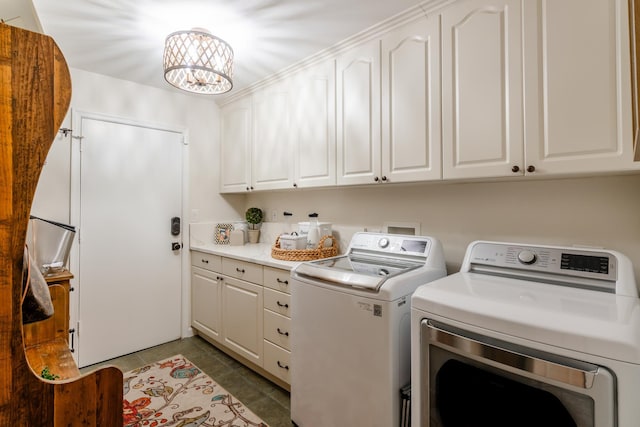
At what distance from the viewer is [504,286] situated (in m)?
1.32

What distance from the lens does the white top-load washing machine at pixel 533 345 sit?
87cm

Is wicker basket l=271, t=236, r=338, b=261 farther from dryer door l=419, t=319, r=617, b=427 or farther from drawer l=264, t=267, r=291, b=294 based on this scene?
dryer door l=419, t=319, r=617, b=427

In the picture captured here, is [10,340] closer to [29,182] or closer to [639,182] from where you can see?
[29,182]

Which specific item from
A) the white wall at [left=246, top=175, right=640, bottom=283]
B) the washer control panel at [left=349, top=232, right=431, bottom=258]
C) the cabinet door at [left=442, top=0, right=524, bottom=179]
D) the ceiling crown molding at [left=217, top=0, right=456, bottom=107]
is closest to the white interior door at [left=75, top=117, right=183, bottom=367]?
the ceiling crown molding at [left=217, top=0, right=456, bottom=107]

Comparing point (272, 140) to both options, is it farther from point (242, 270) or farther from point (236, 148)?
point (242, 270)

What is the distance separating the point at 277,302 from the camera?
7.06ft

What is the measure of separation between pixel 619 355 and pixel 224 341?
249 cm

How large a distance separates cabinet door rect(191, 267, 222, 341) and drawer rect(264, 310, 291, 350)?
2.15 ft

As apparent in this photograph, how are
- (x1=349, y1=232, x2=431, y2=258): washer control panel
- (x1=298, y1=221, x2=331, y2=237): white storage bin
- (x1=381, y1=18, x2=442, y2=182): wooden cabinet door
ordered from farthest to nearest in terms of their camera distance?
(x1=298, y1=221, x2=331, y2=237): white storage bin < (x1=349, y1=232, x2=431, y2=258): washer control panel < (x1=381, y1=18, x2=442, y2=182): wooden cabinet door

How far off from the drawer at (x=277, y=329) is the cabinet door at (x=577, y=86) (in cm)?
164

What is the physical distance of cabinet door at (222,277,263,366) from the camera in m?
2.32

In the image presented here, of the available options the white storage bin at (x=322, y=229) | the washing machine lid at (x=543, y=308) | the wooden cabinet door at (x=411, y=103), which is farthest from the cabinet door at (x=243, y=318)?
the washing machine lid at (x=543, y=308)

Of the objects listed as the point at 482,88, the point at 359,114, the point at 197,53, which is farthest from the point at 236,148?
the point at 482,88

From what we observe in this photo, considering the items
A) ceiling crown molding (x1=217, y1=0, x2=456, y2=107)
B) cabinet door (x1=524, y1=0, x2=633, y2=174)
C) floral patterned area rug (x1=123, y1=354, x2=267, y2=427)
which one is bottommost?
floral patterned area rug (x1=123, y1=354, x2=267, y2=427)
